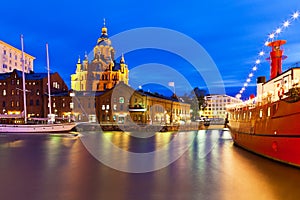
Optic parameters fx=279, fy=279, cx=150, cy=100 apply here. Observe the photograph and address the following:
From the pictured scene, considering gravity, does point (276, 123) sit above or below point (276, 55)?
below

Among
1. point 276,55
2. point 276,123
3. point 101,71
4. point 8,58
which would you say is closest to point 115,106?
point 101,71

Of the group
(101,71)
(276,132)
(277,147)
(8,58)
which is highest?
(8,58)

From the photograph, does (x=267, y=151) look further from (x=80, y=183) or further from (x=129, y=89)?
(x=129, y=89)

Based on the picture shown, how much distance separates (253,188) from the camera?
524 inches

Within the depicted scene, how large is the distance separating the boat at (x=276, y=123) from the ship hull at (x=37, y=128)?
41730 millimetres

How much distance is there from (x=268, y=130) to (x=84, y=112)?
69.2m

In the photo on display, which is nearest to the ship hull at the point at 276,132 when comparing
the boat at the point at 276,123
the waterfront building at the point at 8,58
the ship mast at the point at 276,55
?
the boat at the point at 276,123

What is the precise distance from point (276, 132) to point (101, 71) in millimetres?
99068

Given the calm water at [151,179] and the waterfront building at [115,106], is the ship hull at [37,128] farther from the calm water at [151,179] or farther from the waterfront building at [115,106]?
the calm water at [151,179]

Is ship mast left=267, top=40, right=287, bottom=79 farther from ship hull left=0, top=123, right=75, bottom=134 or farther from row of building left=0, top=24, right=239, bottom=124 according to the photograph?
row of building left=0, top=24, right=239, bottom=124

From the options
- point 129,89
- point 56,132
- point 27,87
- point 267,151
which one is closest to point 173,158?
point 267,151

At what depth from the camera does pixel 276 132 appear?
1836cm

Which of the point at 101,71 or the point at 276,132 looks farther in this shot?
the point at 101,71

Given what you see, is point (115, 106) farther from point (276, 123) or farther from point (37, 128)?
point (276, 123)
